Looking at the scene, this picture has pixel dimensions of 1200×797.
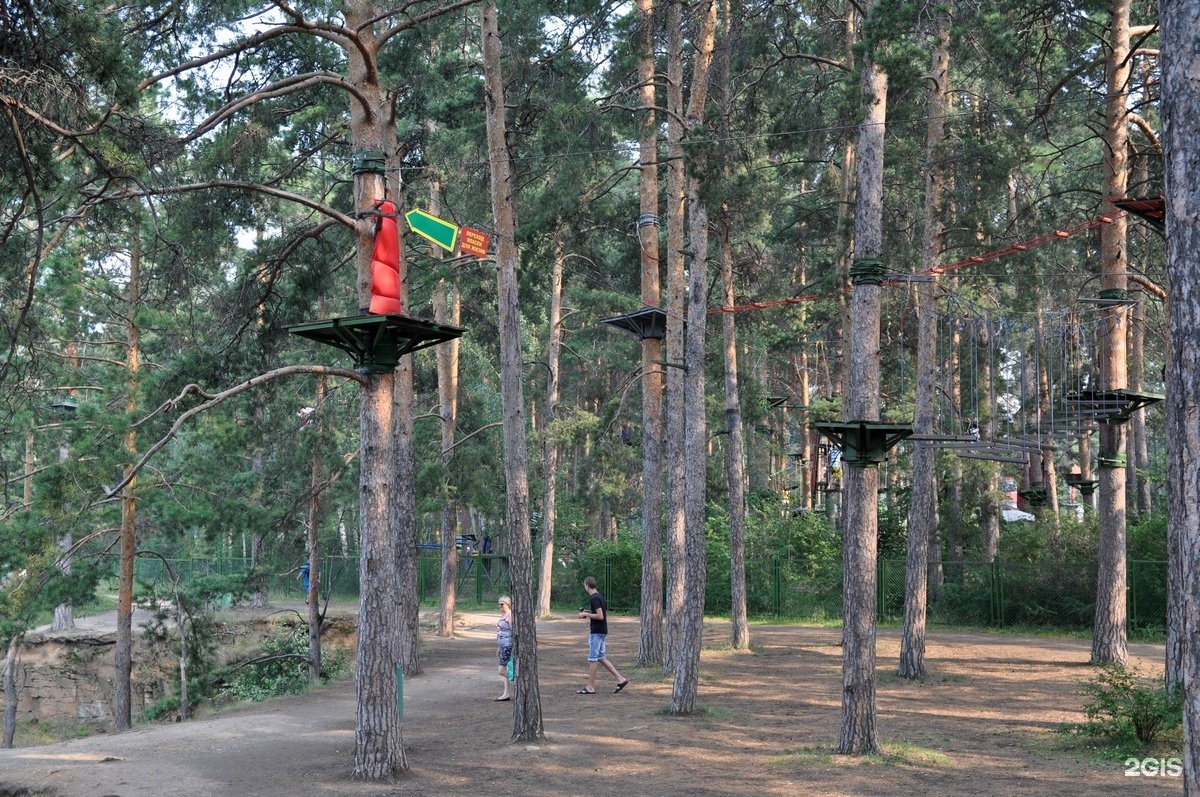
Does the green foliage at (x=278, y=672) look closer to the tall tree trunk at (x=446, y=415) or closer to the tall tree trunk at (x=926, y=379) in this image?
the tall tree trunk at (x=446, y=415)

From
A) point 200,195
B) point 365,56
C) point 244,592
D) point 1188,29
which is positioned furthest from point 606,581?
point 1188,29

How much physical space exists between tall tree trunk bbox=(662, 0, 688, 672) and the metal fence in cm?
601

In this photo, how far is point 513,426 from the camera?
12828 millimetres

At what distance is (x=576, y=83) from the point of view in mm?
16891

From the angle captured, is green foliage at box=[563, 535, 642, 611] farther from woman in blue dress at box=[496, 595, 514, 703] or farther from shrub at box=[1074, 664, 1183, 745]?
shrub at box=[1074, 664, 1183, 745]

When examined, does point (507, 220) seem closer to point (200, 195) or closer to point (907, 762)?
point (200, 195)

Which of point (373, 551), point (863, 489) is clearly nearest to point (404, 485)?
point (373, 551)

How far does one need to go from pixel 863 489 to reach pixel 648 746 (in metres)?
3.90

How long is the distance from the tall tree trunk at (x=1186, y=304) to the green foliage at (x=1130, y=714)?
6903 mm

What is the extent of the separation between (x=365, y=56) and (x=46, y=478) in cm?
1038

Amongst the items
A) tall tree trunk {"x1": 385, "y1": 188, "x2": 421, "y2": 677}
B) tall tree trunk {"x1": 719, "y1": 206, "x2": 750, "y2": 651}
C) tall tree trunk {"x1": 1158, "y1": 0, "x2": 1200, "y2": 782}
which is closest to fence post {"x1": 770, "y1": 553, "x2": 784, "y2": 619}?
tall tree trunk {"x1": 719, "y1": 206, "x2": 750, "y2": 651}

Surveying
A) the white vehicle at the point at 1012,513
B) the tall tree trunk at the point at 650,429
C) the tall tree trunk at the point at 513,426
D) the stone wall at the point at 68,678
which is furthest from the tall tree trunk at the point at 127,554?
the white vehicle at the point at 1012,513

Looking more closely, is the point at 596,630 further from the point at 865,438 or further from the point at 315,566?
the point at 865,438

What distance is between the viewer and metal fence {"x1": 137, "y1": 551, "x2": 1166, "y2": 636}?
24.8 m
